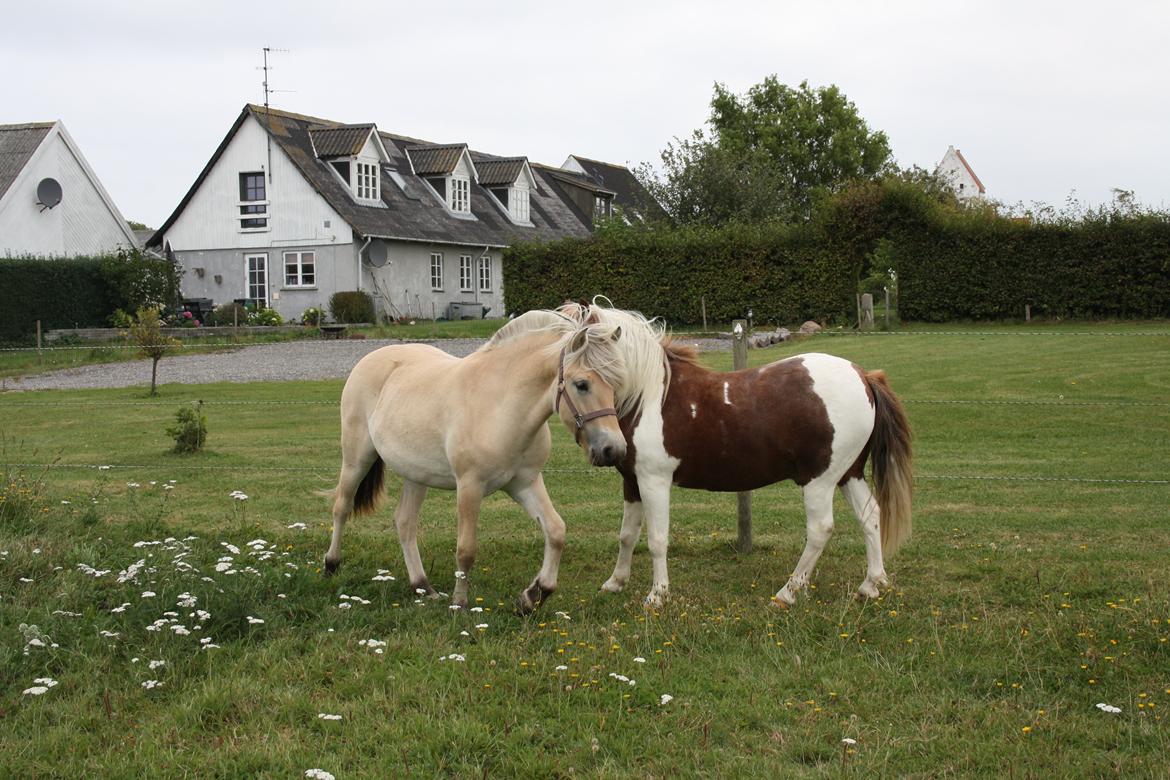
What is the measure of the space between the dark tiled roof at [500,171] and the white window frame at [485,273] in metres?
4.10

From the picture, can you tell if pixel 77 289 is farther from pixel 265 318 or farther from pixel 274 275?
pixel 274 275

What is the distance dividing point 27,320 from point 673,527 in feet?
100.0

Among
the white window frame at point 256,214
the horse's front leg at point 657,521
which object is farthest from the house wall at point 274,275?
the horse's front leg at point 657,521

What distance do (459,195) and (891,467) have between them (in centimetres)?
4021

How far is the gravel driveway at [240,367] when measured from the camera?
75.7ft

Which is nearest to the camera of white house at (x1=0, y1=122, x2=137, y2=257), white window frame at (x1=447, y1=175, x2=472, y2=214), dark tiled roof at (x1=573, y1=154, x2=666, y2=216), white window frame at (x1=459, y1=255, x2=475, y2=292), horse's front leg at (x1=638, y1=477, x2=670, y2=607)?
horse's front leg at (x1=638, y1=477, x2=670, y2=607)

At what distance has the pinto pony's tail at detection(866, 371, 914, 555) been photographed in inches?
270

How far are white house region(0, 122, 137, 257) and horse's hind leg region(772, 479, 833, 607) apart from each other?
1515 inches

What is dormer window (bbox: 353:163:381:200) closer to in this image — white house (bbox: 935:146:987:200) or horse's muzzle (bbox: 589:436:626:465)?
horse's muzzle (bbox: 589:436:626:465)

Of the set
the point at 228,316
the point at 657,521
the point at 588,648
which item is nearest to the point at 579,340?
the point at 657,521

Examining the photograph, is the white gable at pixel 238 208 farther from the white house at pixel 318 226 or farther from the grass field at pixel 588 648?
the grass field at pixel 588 648

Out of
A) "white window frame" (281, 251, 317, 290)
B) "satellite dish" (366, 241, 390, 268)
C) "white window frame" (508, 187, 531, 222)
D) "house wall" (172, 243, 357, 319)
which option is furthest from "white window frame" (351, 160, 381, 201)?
"white window frame" (508, 187, 531, 222)

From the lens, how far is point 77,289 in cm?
3497

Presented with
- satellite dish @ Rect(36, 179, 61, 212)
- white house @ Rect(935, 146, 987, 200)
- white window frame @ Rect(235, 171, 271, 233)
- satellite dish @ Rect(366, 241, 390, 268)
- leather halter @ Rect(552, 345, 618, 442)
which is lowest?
leather halter @ Rect(552, 345, 618, 442)
